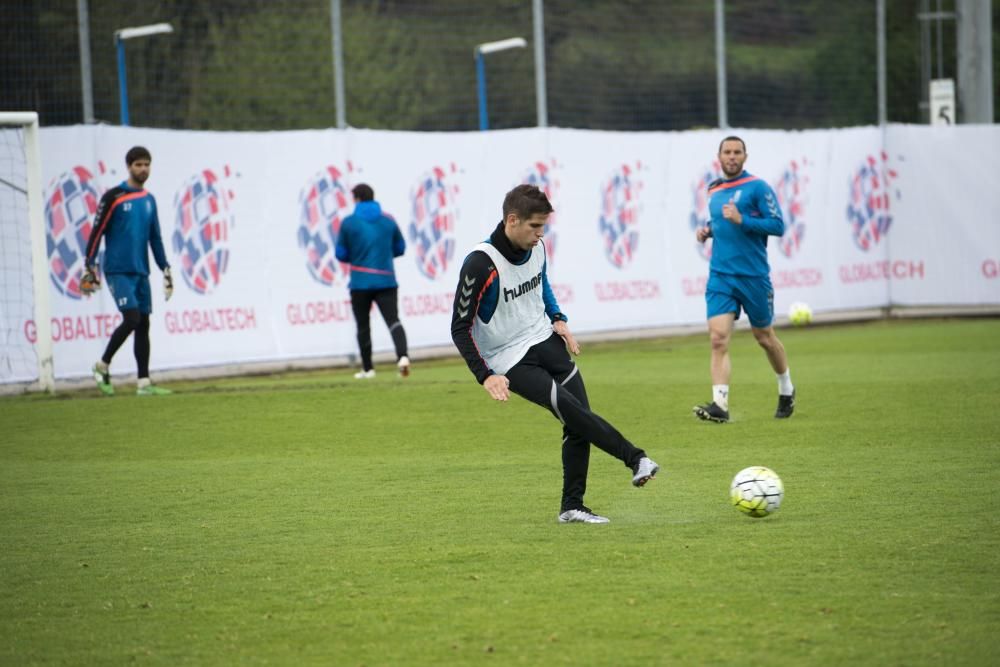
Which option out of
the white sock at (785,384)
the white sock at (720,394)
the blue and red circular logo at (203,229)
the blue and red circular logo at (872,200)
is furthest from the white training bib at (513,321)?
the blue and red circular logo at (872,200)

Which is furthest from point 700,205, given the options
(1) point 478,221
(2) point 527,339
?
(2) point 527,339

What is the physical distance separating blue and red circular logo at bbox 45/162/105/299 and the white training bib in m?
8.94

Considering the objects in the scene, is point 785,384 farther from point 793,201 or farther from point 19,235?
point 793,201

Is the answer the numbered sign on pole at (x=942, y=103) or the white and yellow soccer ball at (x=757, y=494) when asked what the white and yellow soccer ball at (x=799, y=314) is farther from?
the white and yellow soccer ball at (x=757, y=494)

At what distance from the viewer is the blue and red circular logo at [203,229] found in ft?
56.7

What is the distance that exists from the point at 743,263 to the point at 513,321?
→ 4965 mm

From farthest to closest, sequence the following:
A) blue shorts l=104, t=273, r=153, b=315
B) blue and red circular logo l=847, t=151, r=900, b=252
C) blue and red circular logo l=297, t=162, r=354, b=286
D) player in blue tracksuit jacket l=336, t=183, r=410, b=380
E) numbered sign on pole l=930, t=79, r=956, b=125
Answer: 1. numbered sign on pole l=930, t=79, r=956, b=125
2. blue and red circular logo l=847, t=151, r=900, b=252
3. blue and red circular logo l=297, t=162, r=354, b=286
4. player in blue tracksuit jacket l=336, t=183, r=410, b=380
5. blue shorts l=104, t=273, r=153, b=315

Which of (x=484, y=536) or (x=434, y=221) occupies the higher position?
(x=434, y=221)

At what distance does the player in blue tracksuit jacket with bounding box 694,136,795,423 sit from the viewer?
40.8 feet

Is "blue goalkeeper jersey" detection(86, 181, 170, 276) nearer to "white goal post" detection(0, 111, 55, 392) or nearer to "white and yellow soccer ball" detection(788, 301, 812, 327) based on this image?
"white goal post" detection(0, 111, 55, 392)

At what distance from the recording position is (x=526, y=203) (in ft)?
25.0

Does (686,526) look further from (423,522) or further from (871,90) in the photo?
(871,90)

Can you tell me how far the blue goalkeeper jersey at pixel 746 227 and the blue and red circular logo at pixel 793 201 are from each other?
1150cm

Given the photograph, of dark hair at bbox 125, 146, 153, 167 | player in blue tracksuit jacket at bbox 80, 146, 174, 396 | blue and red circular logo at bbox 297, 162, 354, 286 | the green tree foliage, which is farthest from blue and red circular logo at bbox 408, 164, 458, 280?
dark hair at bbox 125, 146, 153, 167
